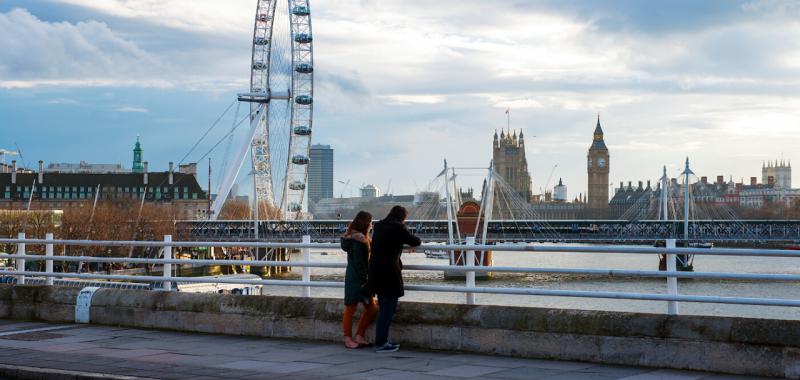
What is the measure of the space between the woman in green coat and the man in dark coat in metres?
0.20

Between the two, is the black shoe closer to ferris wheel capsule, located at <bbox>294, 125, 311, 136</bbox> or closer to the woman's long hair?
the woman's long hair

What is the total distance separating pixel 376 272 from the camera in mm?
13422

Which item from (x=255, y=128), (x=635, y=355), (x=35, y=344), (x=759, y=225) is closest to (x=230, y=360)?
(x=35, y=344)

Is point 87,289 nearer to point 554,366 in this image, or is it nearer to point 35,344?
point 35,344

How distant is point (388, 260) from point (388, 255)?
64 millimetres

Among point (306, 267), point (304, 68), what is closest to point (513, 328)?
point (306, 267)

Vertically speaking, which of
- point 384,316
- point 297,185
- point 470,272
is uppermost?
point 297,185

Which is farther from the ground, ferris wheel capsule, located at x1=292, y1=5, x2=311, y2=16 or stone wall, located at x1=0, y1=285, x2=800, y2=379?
ferris wheel capsule, located at x1=292, y1=5, x2=311, y2=16

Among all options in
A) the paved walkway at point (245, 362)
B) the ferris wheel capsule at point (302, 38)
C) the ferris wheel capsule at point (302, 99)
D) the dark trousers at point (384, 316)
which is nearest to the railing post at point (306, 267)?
the paved walkway at point (245, 362)

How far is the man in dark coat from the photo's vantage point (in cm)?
1329

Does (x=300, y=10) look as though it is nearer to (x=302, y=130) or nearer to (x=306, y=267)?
(x=302, y=130)

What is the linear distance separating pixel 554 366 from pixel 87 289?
8908mm

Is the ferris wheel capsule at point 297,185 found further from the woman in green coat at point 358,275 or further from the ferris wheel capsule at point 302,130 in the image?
the woman in green coat at point 358,275

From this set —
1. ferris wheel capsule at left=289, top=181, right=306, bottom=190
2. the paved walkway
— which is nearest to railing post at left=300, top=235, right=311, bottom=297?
the paved walkway
